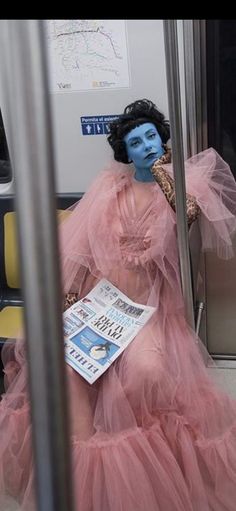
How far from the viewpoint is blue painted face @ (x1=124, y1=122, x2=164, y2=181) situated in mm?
1780

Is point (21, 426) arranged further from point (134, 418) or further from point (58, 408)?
Answer: point (58, 408)

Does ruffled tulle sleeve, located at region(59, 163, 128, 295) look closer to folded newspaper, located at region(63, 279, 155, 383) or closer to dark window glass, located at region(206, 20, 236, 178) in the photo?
folded newspaper, located at region(63, 279, 155, 383)

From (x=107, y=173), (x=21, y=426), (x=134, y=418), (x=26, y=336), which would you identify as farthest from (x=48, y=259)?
(x=107, y=173)

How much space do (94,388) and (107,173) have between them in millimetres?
759

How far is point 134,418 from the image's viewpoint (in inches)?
58.0

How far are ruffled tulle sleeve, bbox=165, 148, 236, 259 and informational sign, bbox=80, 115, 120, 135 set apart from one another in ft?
1.41

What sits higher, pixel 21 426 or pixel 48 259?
pixel 48 259

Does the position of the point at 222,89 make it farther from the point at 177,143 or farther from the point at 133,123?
the point at 177,143

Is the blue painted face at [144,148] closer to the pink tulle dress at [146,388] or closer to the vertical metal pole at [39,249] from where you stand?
the pink tulle dress at [146,388]

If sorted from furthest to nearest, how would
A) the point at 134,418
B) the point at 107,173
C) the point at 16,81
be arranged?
the point at 107,173 → the point at 134,418 → the point at 16,81

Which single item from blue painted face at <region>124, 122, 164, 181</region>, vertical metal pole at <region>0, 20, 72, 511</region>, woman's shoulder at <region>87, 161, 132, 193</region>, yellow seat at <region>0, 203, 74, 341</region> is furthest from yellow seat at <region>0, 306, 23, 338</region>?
vertical metal pole at <region>0, 20, 72, 511</region>

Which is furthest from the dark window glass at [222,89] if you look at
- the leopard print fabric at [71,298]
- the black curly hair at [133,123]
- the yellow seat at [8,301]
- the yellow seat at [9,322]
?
the yellow seat at [9,322]

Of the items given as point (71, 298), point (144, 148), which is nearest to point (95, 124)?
point (144, 148)

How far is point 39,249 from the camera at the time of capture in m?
0.41
